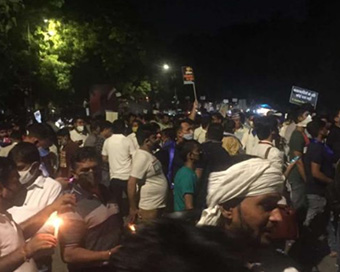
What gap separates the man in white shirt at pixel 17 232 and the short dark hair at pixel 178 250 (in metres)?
1.91

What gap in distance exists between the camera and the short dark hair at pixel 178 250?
203 cm

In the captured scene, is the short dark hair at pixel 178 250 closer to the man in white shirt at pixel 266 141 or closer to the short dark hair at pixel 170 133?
the man in white shirt at pixel 266 141

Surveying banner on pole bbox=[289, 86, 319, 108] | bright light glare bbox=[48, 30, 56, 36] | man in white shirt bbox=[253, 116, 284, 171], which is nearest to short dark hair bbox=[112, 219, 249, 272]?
man in white shirt bbox=[253, 116, 284, 171]

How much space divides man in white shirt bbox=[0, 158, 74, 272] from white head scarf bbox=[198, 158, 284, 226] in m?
1.58

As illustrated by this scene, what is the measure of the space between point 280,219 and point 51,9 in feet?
81.0

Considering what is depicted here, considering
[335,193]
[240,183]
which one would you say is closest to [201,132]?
[335,193]

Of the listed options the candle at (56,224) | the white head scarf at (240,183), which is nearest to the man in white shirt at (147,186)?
the candle at (56,224)

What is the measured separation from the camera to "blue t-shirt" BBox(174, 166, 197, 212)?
693 centimetres

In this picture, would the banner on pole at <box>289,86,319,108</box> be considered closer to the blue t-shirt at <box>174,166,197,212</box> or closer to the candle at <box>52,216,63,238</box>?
the blue t-shirt at <box>174,166,197,212</box>

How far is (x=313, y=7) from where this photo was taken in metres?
40.9

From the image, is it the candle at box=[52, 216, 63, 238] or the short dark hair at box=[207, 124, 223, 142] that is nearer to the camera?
the candle at box=[52, 216, 63, 238]

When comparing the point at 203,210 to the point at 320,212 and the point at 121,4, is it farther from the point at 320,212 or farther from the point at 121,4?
the point at 121,4

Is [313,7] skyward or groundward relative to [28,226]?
skyward

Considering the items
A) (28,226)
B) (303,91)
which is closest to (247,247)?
(28,226)
